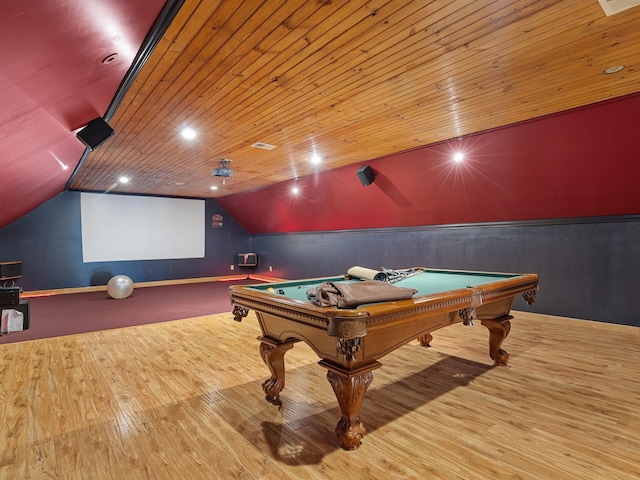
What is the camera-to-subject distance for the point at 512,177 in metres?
4.29

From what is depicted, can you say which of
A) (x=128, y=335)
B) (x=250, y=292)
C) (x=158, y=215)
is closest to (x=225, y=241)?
(x=158, y=215)

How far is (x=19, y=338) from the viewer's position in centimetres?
405

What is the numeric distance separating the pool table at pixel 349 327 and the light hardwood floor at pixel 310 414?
254 mm

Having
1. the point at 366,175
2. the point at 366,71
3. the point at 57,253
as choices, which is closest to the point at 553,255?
the point at 366,175

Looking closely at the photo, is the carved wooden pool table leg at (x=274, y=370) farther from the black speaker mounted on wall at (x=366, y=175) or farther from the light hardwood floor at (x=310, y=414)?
the black speaker mounted on wall at (x=366, y=175)

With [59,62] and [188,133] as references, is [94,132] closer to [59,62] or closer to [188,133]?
[188,133]

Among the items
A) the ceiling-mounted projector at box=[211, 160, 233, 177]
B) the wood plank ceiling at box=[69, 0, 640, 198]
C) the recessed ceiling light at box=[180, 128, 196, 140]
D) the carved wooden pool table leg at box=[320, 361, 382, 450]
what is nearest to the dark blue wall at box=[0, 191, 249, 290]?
the wood plank ceiling at box=[69, 0, 640, 198]

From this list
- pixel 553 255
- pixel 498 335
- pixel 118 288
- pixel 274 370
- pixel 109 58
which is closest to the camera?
pixel 109 58

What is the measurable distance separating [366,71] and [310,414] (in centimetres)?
252

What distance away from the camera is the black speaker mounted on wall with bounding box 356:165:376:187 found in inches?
211

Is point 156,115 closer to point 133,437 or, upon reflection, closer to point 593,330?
point 133,437

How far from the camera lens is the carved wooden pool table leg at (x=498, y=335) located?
9.88ft

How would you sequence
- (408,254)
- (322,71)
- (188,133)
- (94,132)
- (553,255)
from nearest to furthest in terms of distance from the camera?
(322,71) < (94,132) < (188,133) < (553,255) < (408,254)

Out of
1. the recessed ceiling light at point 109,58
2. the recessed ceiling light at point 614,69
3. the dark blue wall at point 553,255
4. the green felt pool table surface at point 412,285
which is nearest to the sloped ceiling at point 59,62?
the recessed ceiling light at point 109,58
